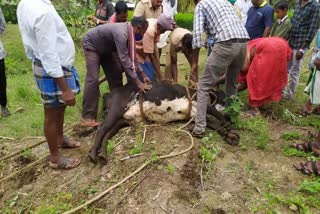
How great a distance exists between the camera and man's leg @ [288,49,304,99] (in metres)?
Answer: 5.38

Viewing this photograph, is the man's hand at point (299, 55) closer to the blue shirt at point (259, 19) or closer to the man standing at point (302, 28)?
the man standing at point (302, 28)

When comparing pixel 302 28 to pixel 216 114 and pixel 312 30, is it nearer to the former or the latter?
pixel 312 30

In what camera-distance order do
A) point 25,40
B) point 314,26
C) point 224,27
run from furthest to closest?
point 314,26
point 224,27
point 25,40

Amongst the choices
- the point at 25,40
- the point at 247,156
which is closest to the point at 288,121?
the point at 247,156

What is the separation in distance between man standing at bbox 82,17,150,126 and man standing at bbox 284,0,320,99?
266 cm

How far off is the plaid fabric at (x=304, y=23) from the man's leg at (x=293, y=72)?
20 cm

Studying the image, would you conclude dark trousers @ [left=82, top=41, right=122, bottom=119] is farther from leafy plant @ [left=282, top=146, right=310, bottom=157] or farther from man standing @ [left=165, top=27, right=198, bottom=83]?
leafy plant @ [left=282, top=146, right=310, bottom=157]

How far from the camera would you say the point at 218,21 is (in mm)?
3764

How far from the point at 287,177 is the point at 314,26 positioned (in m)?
2.82

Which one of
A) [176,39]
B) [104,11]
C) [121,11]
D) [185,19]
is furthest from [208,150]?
[185,19]

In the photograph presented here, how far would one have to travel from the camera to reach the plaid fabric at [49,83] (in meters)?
3.11

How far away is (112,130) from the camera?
13.9 feet

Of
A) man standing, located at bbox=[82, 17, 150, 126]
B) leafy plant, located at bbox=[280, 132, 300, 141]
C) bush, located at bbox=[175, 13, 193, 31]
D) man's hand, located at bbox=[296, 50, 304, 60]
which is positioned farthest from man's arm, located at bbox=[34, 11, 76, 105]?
bush, located at bbox=[175, 13, 193, 31]

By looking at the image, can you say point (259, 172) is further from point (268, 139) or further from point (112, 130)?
point (112, 130)
